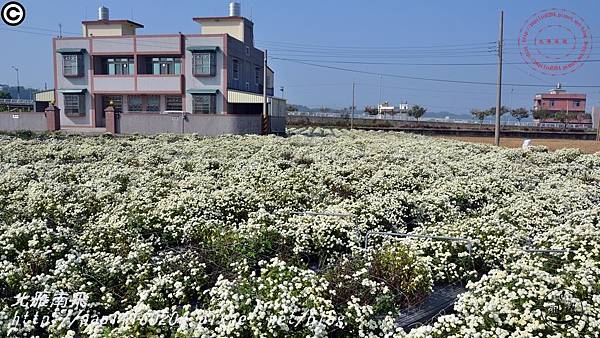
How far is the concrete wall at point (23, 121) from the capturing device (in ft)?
125

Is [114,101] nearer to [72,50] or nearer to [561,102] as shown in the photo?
[72,50]

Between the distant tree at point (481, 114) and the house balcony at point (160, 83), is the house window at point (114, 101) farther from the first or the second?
the distant tree at point (481, 114)

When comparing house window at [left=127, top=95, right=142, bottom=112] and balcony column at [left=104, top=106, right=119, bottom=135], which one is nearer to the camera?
balcony column at [left=104, top=106, right=119, bottom=135]

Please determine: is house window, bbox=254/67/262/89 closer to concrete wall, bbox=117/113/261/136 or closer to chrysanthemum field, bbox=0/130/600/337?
concrete wall, bbox=117/113/261/136

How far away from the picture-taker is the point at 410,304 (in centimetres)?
599

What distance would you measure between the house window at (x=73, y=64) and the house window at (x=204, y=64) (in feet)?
36.0

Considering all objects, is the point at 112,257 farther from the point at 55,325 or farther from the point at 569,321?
the point at 569,321

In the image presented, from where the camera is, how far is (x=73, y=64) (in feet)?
149

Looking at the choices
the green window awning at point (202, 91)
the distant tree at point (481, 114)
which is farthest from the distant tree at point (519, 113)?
the green window awning at point (202, 91)

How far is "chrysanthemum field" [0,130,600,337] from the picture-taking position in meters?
4.82

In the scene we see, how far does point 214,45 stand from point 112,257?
1538 inches

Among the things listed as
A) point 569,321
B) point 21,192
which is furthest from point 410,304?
point 21,192

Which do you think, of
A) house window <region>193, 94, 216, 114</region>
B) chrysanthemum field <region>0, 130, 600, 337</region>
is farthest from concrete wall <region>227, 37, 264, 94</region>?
chrysanthemum field <region>0, 130, 600, 337</region>

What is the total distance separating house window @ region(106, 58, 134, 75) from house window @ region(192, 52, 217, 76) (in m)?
6.35
